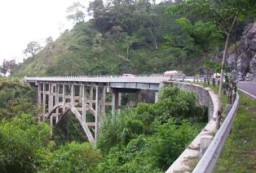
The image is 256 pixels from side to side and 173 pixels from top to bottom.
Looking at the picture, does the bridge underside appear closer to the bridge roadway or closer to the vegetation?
the bridge roadway

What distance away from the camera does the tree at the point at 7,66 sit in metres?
88.2

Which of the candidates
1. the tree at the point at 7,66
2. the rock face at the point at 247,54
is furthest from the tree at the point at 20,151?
the tree at the point at 7,66

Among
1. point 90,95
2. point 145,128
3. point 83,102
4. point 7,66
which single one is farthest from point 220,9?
point 7,66

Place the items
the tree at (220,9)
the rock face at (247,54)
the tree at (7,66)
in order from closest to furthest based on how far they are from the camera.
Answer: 1. the tree at (220,9)
2. the rock face at (247,54)
3. the tree at (7,66)

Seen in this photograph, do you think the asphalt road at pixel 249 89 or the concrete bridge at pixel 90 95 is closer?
the asphalt road at pixel 249 89

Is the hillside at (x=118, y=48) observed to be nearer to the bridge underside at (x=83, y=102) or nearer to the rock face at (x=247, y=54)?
the rock face at (x=247, y=54)

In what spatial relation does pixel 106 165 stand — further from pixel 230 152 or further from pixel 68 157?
pixel 230 152

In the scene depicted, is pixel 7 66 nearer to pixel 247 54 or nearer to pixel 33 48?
pixel 33 48

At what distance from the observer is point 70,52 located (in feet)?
232

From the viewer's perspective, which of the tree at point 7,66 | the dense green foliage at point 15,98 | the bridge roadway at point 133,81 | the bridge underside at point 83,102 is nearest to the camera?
the bridge roadway at point 133,81

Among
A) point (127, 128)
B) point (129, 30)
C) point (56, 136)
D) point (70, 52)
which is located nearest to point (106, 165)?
point (127, 128)

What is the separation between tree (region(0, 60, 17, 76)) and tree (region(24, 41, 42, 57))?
4.68m

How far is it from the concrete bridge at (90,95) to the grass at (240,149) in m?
15.9

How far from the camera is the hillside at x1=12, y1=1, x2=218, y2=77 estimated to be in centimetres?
6519
